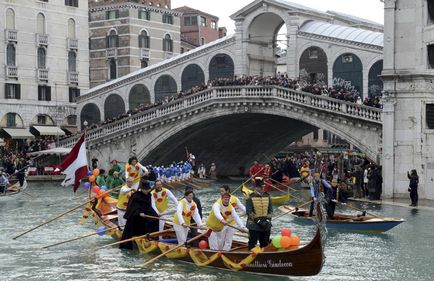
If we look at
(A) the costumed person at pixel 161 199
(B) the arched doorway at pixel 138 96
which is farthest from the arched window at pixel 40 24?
(A) the costumed person at pixel 161 199

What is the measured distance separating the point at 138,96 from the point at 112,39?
473 inches

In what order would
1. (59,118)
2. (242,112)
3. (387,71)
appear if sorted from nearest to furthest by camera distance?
1. (387,71)
2. (242,112)
3. (59,118)

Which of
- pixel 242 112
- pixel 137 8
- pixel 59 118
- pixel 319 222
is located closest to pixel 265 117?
pixel 242 112

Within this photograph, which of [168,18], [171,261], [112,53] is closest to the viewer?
[171,261]

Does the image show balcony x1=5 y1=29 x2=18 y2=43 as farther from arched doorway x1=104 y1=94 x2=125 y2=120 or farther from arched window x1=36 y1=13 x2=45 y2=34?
arched doorway x1=104 y1=94 x2=125 y2=120

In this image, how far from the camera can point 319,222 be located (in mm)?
17609

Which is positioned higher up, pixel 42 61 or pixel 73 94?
pixel 42 61

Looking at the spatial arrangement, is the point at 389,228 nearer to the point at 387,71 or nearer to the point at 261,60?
the point at 387,71

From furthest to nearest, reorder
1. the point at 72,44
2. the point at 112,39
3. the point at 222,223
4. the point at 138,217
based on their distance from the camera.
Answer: the point at 112,39
the point at 72,44
the point at 138,217
the point at 222,223

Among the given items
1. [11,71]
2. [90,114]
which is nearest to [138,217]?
[11,71]

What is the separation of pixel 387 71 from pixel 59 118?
29996 millimetres

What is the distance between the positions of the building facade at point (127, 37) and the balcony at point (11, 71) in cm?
1339

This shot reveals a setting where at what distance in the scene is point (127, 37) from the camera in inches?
2785

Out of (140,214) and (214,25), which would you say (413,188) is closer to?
(140,214)
